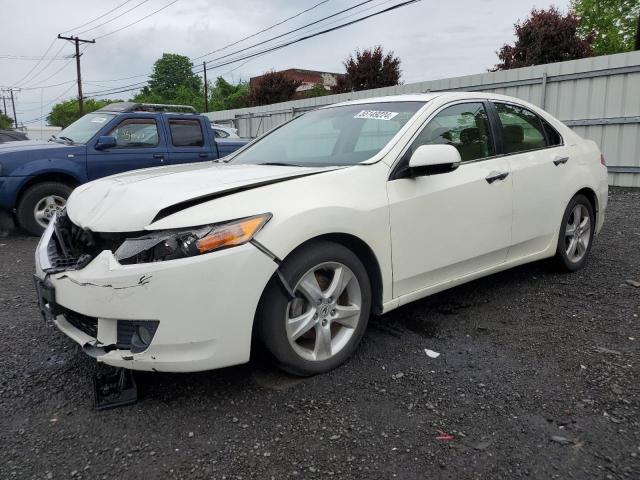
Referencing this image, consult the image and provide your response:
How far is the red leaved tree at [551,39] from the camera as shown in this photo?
1812 centimetres

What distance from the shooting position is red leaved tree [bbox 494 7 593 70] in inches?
714

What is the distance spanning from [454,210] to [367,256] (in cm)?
77

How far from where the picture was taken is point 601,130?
9828 mm

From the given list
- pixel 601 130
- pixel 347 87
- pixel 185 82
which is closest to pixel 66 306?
pixel 601 130

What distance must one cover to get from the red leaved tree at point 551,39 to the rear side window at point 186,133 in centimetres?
1445

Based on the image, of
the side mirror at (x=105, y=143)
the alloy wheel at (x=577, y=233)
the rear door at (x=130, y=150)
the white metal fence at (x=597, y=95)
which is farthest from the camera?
the white metal fence at (x=597, y=95)

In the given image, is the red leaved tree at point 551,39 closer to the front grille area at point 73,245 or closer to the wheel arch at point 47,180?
the wheel arch at point 47,180

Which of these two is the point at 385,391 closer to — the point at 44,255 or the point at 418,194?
the point at 418,194

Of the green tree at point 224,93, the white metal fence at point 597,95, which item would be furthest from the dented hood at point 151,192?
the green tree at point 224,93

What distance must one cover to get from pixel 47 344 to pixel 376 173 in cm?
237

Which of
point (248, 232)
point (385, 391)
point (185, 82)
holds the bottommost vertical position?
point (385, 391)

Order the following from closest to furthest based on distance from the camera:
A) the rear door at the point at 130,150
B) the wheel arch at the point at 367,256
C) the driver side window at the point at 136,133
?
the wheel arch at the point at 367,256
the rear door at the point at 130,150
the driver side window at the point at 136,133

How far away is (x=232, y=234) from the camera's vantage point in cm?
247

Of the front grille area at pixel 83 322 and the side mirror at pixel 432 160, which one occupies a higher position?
the side mirror at pixel 432 160
